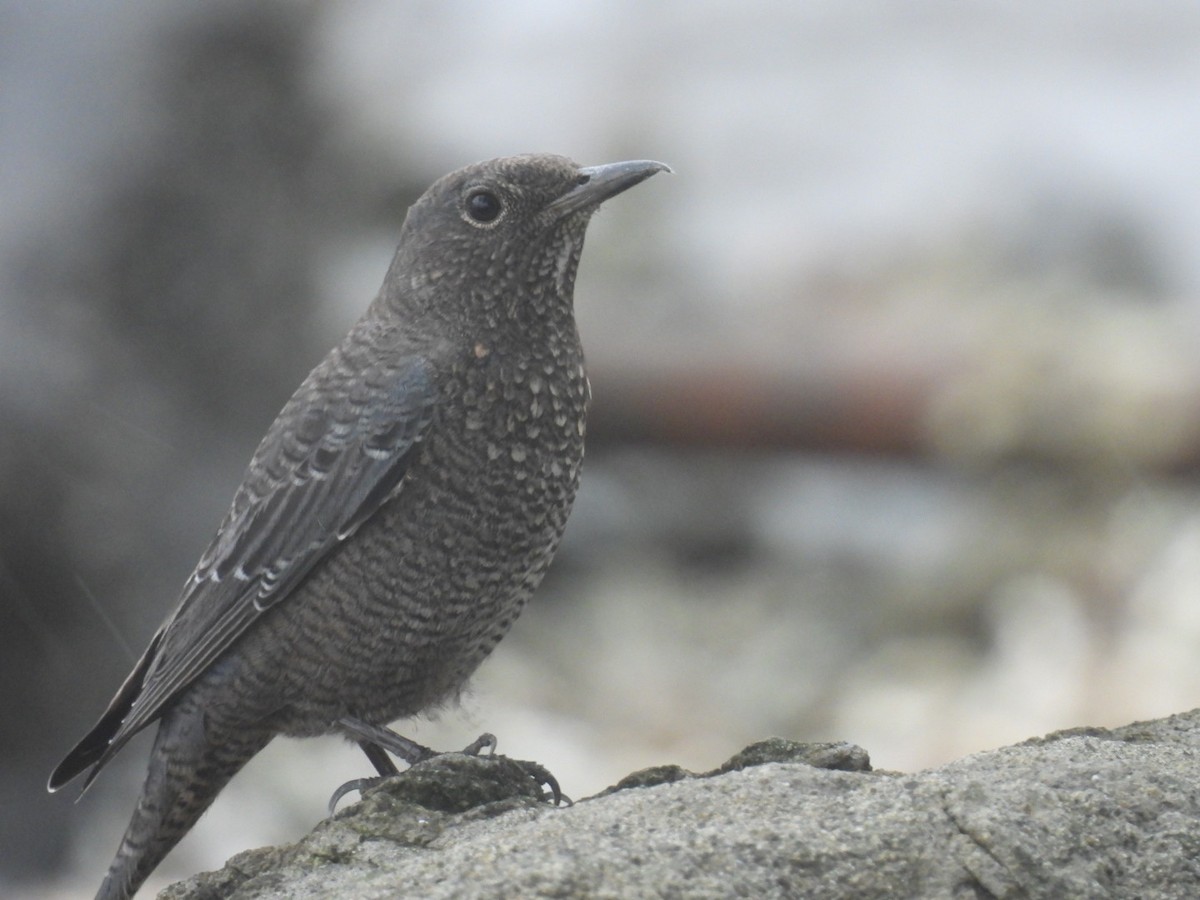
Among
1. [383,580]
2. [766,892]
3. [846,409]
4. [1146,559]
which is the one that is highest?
[846,409]

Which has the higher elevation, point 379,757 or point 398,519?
point 398,519

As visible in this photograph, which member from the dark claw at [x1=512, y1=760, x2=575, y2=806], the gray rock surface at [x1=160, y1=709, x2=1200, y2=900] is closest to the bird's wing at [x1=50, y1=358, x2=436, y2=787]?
the dark claw at [x1=512, y1=760, x2=575, y2=806]

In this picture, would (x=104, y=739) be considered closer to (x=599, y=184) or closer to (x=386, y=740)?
(x=386, y=740)

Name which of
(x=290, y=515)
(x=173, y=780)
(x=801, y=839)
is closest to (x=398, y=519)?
(x=290, y=515)

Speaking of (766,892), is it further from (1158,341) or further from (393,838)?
(1158,341)

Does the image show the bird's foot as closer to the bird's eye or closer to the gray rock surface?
the gray rock surface

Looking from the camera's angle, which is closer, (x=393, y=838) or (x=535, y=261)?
(x=393, y=838)

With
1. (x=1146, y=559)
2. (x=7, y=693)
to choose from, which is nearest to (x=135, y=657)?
(x=7, y=693)
